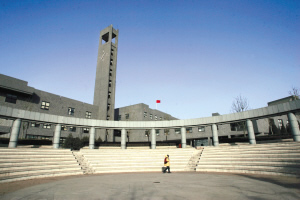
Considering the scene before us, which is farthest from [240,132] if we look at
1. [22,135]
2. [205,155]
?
[22,135]

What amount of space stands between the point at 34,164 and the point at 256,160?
2073 centimetres

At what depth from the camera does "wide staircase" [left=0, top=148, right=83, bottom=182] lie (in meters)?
13.3

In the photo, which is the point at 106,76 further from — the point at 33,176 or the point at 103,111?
the point at 33,176

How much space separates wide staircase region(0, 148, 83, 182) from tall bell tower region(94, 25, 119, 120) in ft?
87.4

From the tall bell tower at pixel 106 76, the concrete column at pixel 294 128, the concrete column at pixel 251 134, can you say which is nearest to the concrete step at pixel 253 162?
the concrete column at pixel 294 128

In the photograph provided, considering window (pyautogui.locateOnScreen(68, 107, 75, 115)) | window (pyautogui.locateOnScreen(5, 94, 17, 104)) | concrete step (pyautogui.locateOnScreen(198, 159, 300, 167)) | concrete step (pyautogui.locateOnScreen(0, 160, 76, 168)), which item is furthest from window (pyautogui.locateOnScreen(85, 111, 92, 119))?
concrete step (pyautogui.locateOnScreen(198, 159, 300, 167))

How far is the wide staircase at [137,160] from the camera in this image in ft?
60.6

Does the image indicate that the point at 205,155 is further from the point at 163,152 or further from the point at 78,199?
the point at 78,199

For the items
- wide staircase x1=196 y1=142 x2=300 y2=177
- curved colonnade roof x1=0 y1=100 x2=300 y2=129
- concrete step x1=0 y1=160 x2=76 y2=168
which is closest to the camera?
wide staircase x1=196 y1=142 x2=300 y2=177

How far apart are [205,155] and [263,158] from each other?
6356 mm

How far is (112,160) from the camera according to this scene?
20141 millimetres

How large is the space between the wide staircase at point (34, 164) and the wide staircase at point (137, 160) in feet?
7.11

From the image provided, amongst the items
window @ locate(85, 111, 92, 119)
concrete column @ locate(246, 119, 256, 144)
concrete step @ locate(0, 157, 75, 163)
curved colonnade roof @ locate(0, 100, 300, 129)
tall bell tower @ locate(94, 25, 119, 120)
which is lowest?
concrete step @ locate(0, 157, 75, 163)

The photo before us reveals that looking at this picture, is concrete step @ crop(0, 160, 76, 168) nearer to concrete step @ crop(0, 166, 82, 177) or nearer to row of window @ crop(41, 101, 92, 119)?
concrete step @ crop(0, 166, 82, 177)
